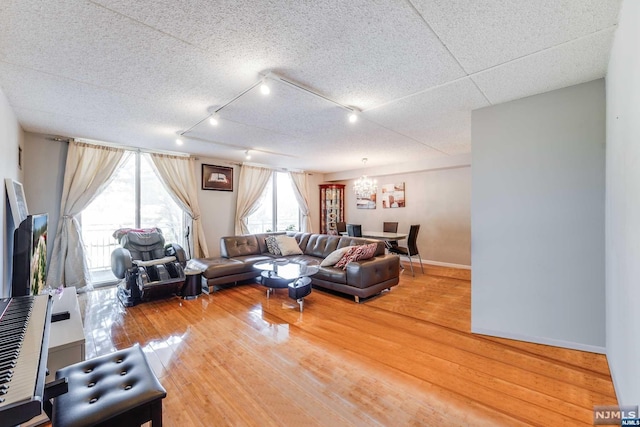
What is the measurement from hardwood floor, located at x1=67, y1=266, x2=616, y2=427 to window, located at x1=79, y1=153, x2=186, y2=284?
1.54 m

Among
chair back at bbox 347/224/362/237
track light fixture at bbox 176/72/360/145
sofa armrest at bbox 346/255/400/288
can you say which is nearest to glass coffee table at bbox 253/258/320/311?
sofa armrest at bbox 346/255/400/288

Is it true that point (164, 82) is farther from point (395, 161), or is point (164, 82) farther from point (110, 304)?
point (395, 161)

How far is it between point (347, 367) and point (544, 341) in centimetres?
192

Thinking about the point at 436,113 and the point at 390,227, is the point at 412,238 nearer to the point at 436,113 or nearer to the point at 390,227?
the point at 390,227

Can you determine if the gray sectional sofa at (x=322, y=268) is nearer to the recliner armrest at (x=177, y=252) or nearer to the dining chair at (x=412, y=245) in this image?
the recliner armrest at (x=177, y=252)

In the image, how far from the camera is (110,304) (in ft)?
11.7

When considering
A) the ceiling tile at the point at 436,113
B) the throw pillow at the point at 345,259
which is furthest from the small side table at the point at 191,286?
the ceiling tile at the point at 436,113

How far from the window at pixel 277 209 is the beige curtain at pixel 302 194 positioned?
124mm

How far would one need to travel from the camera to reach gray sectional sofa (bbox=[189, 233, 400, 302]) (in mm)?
3627

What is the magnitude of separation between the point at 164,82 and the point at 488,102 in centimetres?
316

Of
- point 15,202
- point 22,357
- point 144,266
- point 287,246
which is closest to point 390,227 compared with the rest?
point 287,246

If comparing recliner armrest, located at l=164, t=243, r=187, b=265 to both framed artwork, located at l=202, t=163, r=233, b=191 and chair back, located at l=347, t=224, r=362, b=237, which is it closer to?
framed artwork, located at l=202, t=163, r=233, b=191

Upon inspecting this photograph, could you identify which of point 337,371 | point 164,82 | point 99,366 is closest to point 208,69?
point 164,82

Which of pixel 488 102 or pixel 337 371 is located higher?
pixel 488 102
